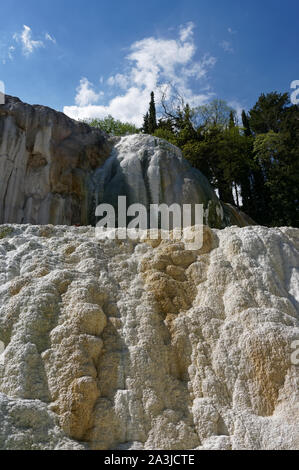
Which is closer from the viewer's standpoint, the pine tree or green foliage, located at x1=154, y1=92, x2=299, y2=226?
green foliage, located at x1=154, y1=92, x2=299, y2=226

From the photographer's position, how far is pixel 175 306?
4852 mm

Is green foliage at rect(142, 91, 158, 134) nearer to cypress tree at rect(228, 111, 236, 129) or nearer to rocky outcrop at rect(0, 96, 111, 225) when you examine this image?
cypress tree at rect(228, 111, 236, 129)

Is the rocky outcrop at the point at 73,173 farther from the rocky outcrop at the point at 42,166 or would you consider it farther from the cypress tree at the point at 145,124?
the cypress tree at the point at 145,124

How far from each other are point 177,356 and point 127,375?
62cm

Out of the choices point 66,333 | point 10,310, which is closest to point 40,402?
point 66,333

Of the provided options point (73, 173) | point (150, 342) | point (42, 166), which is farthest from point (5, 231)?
point (73, 173)

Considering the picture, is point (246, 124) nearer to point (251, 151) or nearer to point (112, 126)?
point (251, 151)

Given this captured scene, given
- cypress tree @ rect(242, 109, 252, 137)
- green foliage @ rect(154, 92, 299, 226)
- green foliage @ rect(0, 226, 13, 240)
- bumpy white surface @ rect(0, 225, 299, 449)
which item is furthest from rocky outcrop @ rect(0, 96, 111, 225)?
cypress tree @ rect(242, 109, 252, 137)

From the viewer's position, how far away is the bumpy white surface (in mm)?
3514

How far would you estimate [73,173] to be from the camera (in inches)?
508

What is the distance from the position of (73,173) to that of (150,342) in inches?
373

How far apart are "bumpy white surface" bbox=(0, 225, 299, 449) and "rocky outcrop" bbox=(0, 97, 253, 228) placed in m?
6.37

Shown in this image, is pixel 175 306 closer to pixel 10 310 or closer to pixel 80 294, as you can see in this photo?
pixel 80 294

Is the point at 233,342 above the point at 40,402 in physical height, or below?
above
